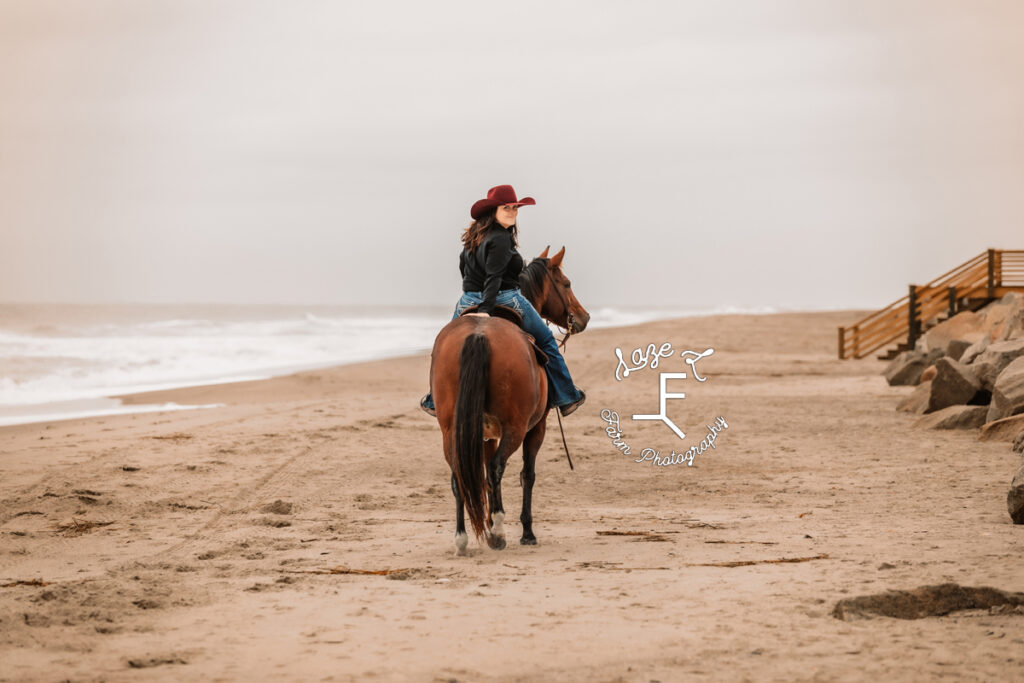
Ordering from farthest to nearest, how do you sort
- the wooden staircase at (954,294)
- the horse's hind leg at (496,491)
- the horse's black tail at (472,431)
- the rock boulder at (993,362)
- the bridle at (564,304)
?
the wooden staircase at (954,294), the rock boulder at (993,362), the bridle at (564,304), the horse's hind leg at (496,491), the horse's black tail at (472,431)

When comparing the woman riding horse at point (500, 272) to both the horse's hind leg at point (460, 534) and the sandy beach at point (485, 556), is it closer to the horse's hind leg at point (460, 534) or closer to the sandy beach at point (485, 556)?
the horse's hind leg at point (460, 534)

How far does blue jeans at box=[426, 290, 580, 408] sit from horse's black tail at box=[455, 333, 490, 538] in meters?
0.86

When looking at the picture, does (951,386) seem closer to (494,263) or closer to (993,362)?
(993,362)

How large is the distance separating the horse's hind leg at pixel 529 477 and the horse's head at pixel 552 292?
1.24m

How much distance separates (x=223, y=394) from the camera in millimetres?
17859

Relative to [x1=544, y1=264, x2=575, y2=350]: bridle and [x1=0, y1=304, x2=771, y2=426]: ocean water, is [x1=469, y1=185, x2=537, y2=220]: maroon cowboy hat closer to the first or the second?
[x1=544, y1=264, x2=575, y2=350]: bridle

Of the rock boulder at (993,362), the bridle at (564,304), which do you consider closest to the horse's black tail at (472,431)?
the bridle at (564,304)

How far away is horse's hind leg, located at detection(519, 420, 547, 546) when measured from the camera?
22.4ft

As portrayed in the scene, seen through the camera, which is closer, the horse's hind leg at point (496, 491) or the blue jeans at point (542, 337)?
the horse's hind leg at point (496, 491)

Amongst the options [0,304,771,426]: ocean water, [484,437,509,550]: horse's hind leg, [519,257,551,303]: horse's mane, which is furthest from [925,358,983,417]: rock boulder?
[0,304,771,426]: ocean water

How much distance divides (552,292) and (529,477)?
5.91ft

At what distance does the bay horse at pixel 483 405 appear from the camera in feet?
20.6

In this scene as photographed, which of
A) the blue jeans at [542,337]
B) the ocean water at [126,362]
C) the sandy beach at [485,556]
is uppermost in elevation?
the blue jeans at [542,337]

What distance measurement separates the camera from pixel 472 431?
20.5 ft
